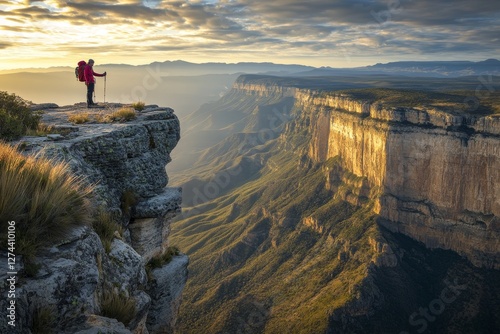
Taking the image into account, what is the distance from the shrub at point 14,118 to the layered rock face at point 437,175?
65.6 metres

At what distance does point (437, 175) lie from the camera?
69312mm

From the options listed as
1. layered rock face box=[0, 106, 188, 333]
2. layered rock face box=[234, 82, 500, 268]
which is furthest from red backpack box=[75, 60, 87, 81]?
layered rock face box=[234, 82, 500, 268]

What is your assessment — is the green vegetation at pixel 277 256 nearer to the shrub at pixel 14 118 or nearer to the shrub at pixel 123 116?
the shrub at pixel 123 116

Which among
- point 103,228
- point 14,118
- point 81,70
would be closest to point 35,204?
point 103,228

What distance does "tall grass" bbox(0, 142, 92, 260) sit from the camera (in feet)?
21.3

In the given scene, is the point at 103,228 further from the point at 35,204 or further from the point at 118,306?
the point at 35,204

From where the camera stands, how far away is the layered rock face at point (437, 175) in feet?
205

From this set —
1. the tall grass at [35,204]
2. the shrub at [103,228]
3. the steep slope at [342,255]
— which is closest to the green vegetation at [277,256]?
the steep slope at [342,255]

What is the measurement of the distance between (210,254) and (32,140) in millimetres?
79257

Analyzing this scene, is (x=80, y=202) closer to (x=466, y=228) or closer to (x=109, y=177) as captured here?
(x=109, y=177)

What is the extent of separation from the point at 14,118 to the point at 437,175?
2784 inches

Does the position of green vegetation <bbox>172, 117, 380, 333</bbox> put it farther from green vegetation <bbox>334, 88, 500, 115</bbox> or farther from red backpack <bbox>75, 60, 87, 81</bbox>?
red backpack <bbox>75, 60, 87, 81</bbox>

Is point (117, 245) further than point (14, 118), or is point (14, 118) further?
point (14, 118)

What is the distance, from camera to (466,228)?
65.8m
